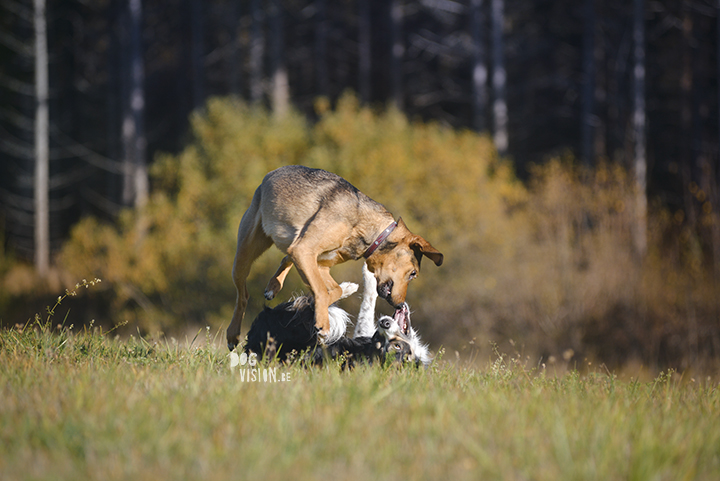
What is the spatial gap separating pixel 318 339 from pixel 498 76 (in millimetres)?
15974

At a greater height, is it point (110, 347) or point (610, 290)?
point (110, 347)

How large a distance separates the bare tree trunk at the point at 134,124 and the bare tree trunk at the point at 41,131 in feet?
8.05

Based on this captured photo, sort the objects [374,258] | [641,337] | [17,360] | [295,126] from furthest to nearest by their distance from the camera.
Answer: [295,126]
[641,337]
[374,258]
[17,360]

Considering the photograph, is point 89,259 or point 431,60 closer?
point 89,259

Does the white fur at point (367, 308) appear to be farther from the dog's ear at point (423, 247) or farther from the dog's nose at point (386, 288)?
the dog's ear at point (423, 247)

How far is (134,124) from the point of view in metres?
18.5

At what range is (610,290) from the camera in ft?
45.4

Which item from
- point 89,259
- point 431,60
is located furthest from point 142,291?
point 431,60

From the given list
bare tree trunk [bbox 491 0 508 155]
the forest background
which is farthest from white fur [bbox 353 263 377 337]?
bare tree trunk [bbox 491 0 508 155]

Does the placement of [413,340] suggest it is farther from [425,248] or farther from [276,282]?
[276,282]

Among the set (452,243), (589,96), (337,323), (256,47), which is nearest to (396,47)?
(256,47)

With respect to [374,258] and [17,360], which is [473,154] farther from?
[17,360]

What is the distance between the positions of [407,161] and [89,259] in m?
9.90

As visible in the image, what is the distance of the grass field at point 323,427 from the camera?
2332mm
